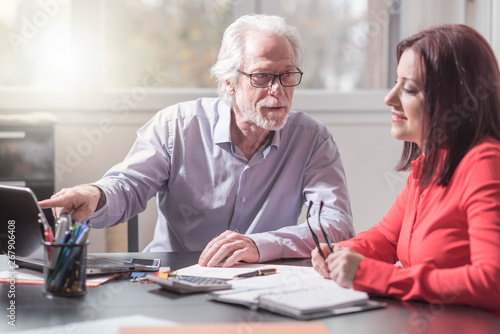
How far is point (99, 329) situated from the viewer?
946 millimetres

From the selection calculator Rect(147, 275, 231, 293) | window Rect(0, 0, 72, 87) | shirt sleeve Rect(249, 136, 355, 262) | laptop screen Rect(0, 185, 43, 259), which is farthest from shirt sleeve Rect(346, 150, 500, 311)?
window Rect(0, 0, 72, 87)

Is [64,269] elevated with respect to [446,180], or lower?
lower

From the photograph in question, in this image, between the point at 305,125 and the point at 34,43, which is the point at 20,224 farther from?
the point at 34,43

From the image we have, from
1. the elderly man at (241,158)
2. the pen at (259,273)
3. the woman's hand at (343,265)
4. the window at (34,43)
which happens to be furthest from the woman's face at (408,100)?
the window at (34,43)

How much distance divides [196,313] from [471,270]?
19.5 inches

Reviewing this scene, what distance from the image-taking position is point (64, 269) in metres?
1.12

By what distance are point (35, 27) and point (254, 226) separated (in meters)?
1.74

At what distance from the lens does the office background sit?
2.90 metres

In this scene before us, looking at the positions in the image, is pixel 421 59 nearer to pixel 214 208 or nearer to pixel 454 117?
pixel 454 117

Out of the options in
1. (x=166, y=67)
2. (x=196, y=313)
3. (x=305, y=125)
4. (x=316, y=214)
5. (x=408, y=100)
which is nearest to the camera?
(x=196, y=313)

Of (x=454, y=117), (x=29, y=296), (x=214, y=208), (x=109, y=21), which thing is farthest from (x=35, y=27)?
(x=454, y=117)

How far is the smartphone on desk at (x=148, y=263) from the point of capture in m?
1.35

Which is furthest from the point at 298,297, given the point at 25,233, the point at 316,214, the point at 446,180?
the point at 316,214

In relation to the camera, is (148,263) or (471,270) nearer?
(471,270)
